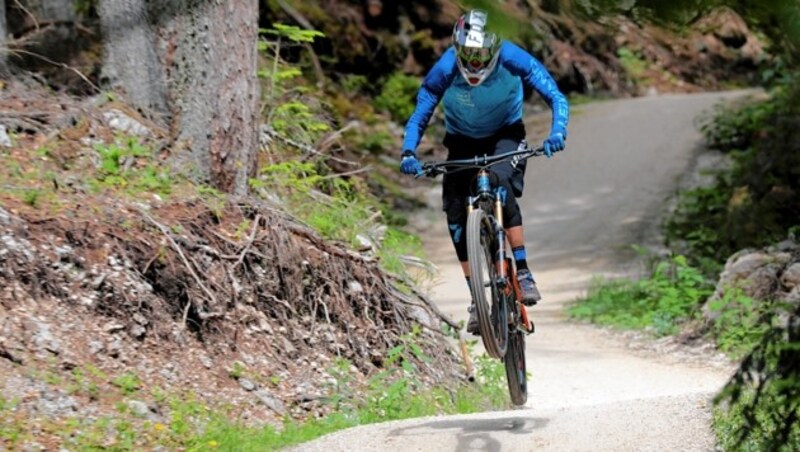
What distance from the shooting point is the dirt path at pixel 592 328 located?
7.13 meters

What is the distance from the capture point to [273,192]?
10617mm

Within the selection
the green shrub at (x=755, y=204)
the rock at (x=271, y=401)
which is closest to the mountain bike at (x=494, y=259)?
the rock at (x=271, y=401)

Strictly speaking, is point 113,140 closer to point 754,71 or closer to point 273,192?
point 273,192

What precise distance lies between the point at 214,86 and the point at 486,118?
2768mm

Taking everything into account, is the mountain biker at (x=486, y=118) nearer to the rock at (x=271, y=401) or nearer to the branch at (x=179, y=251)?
the rock at (x=271, y=401)

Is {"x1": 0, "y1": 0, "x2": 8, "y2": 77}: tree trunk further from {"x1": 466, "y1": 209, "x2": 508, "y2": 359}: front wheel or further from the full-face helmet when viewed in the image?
{"x1": 466, "y1": 209, "x2": 508, "y2": 359}: front wheel

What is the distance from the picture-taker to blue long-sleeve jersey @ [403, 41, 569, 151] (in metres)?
7.82

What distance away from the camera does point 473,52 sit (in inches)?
294

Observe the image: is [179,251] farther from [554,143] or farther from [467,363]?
[554,143]

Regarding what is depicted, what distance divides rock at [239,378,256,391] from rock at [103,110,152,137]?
2.36 meters

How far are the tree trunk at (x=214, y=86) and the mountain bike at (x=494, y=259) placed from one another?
8.97 ft

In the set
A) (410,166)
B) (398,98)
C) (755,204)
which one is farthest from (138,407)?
(398,98)

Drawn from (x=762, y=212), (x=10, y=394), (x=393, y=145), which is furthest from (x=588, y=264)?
(x=10, y=394)

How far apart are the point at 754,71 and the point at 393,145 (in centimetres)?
1316
